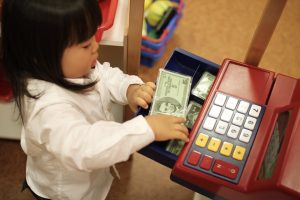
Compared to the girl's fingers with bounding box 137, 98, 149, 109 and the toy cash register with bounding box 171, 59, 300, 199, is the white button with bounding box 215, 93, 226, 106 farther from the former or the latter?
the girl's fingers with bounding box 137, 98, 149, 109

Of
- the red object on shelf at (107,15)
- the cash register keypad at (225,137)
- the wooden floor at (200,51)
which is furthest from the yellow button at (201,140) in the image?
the wooden floor at (200,51)

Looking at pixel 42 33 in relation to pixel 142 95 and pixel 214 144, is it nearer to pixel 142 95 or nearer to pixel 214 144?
pixel 142 95

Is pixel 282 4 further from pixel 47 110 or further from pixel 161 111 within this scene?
pixel 47 110

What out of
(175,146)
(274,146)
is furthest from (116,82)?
(274,146)

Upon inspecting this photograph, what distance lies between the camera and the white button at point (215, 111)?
60cm

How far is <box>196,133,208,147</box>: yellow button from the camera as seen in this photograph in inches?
22.8

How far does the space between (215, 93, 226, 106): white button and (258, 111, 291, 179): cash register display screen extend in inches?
3.6

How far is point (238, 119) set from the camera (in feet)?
1.97

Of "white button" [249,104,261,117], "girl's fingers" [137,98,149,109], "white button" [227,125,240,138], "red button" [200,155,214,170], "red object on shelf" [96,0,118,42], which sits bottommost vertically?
"red button" [200,155,214,170]

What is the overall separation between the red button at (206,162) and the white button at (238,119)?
0.07 m

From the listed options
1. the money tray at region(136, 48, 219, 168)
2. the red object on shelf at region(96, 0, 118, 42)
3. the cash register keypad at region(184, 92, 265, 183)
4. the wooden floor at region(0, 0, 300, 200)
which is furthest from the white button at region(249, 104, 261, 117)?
the wooden floor at region(0, 0, 300, 200)

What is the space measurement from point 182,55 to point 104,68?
0.56ft

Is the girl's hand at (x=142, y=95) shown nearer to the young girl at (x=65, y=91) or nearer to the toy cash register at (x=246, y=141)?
the young girl at (x=65, y=91)

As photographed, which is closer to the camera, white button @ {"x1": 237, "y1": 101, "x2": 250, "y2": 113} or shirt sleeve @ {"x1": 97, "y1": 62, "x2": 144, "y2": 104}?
white button @ {"x1": 237, "y1": 101, "x2": 250, "y2": 113}
